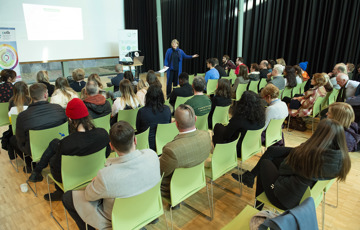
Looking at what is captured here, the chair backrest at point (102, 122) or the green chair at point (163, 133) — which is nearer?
the green chair at point (163, 133)

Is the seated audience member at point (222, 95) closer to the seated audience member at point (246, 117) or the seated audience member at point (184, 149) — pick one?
the seated audience member at point (246, 117)

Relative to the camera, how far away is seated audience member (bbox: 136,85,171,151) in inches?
128

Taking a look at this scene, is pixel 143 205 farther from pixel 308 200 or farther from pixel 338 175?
pixel 338 175

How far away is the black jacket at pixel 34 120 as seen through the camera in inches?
116

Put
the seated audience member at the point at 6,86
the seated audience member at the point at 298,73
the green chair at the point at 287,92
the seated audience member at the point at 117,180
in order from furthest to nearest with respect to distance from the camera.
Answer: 1. the seated audience member at the point at 298,73
2. the green chair at the point at 287,92
3. the seated audience member at the point at 6,86
4. the seated audience member at the point at 117,180

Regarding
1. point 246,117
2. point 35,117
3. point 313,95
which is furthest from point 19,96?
point 313,95

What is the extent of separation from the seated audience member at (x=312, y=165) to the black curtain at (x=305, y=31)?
6.99 meters

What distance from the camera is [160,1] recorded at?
1227 centimetres

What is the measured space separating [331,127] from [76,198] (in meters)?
1.98

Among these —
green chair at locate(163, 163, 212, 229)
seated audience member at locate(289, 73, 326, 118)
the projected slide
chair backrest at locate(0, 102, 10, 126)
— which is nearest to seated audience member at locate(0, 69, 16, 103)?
chair backrest at locate(0, 102, 10, 126)

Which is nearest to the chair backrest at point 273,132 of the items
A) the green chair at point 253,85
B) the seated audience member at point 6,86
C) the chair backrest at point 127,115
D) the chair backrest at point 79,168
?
the chair backrest at point 127,115

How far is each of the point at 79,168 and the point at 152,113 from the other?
1.21 m

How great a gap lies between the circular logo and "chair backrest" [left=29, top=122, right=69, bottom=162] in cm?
570

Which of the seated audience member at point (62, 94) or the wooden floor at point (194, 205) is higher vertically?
the seated audience member at point (62, 94)
